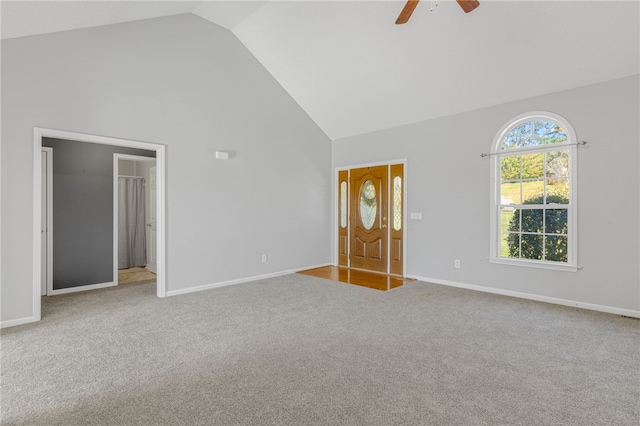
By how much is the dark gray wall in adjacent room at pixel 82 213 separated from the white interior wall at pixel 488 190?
4540 millimetres

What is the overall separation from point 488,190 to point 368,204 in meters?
2.24

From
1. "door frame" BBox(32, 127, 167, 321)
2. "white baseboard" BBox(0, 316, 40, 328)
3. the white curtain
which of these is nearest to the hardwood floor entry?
"door frame" BBox(32, 127, 167, 321)

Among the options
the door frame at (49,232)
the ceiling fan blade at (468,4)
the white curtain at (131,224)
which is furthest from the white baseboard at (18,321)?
the ceiling fan blade at (468,4)

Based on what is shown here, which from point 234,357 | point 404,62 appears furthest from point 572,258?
point 234,357

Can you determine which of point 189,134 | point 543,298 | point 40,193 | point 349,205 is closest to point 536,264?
point 543,298

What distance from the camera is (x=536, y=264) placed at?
4.29 m

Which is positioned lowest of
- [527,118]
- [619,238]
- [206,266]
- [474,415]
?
[474,415]

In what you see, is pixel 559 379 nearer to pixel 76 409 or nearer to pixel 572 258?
pixel 572 258

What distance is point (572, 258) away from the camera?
403 centimetres

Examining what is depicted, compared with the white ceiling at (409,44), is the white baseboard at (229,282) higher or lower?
lower

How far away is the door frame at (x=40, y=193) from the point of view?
346 cm

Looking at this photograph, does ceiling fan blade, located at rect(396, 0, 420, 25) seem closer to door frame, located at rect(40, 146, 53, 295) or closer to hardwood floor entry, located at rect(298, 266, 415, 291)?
hardwood floor entry, located at rect(298, 266, 415, 291)

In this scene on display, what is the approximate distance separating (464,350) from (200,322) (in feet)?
8.63

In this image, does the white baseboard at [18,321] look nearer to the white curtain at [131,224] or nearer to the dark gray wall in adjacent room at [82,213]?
the dark gray wall in adjacent room at [82,213]
